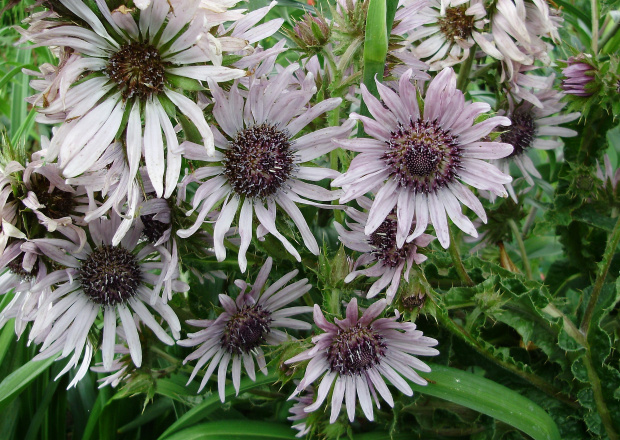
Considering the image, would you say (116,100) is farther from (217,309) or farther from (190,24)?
(217,309)

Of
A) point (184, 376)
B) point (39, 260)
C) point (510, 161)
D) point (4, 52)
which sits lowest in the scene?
point (184, 376)

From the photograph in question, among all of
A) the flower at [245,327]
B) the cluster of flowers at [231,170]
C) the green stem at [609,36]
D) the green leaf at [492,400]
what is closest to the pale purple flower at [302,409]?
the cluster of flowers at [231,170]

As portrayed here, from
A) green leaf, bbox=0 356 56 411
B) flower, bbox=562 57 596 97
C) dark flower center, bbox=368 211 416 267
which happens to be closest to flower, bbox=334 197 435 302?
dark flower center, bbox=368 211 416 267

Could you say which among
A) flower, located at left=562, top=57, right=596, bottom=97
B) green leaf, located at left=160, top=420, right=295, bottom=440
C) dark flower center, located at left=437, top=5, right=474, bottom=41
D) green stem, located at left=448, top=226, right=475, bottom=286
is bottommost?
green leaf, located at left=160, top=420, right=295, bottom=440

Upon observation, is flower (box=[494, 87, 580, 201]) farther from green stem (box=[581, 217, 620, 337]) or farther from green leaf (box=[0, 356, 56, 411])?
green leaf (box=[0, 356, 56, 411])

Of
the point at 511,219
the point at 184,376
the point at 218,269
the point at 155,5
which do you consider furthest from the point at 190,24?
the point at 511,219
